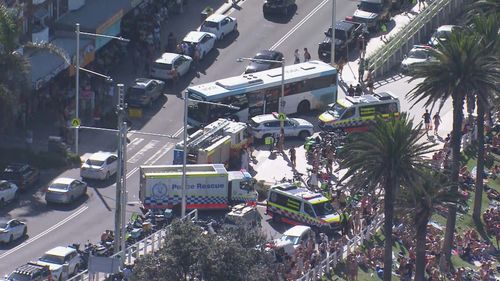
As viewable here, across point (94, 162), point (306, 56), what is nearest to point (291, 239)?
point (94, 162)

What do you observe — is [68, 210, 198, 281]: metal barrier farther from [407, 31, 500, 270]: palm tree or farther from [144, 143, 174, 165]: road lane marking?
[407, 31, 500, 270]: palm tree

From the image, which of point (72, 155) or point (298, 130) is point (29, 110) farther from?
point (298, 130)

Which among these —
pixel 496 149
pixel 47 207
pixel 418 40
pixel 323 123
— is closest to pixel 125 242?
pixel 47 207

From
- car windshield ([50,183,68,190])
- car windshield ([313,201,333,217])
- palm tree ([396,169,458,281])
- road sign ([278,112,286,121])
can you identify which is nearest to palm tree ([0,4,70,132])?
car windshield ([50,183,68,190])

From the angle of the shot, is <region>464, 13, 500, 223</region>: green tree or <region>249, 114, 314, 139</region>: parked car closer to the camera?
<region>464, 13, 500, 223</region>: green tree

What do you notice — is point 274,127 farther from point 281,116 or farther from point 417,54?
point 417,54

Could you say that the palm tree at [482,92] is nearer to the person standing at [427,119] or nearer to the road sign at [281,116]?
the person standing at [427,119]

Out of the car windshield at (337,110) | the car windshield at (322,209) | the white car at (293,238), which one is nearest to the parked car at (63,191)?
the white car at (293,238)
